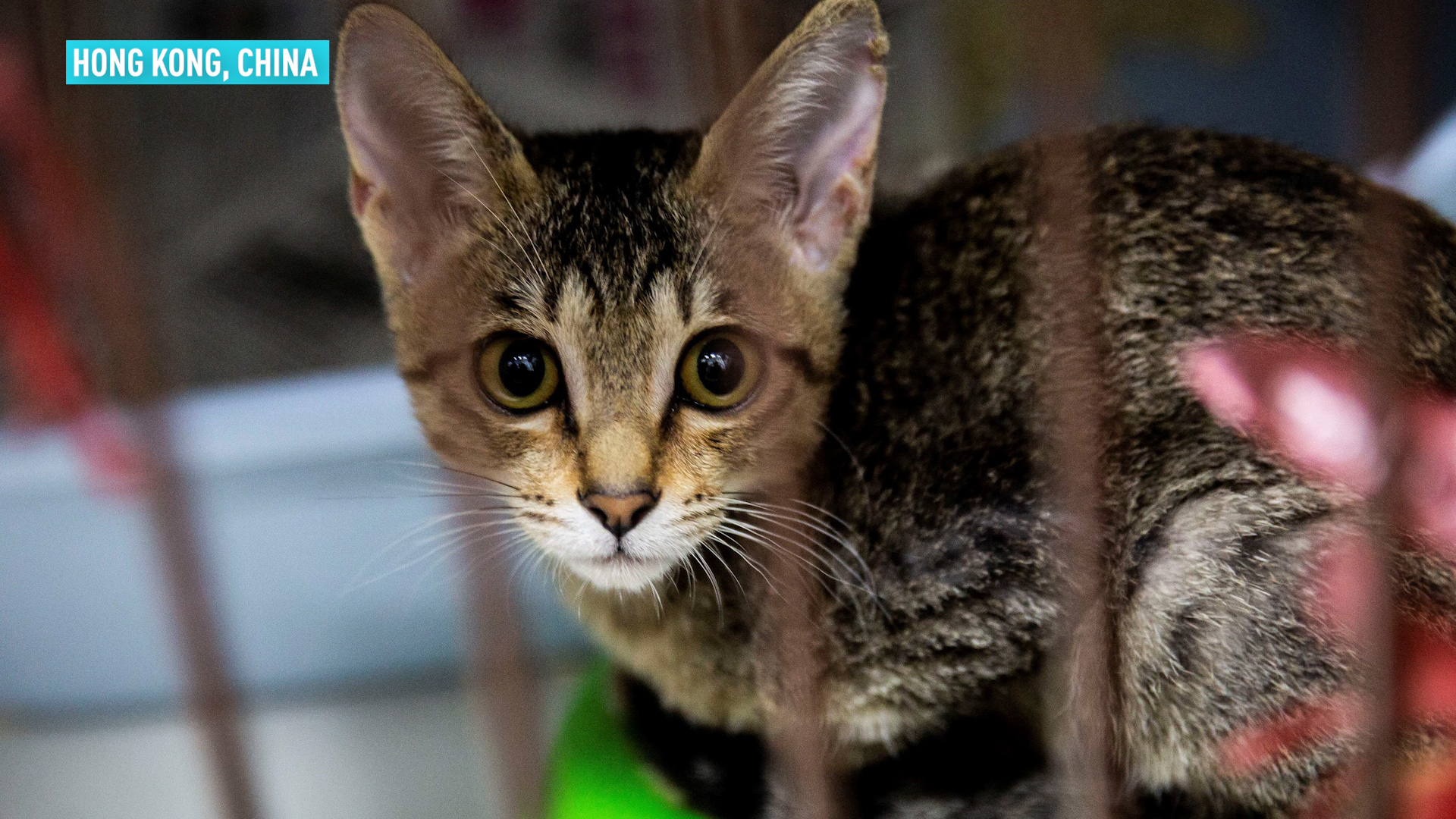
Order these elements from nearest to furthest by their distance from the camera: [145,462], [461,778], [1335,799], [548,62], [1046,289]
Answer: [145,462] < [1335,799] < [1046,289] < [461,778] < [548,62]

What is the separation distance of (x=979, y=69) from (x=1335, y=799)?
123 centimetres

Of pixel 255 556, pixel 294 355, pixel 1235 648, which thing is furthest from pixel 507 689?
pixel 294 355

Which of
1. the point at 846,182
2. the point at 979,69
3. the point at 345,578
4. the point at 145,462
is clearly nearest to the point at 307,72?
the point at 145,462

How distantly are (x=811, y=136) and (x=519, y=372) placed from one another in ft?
0.94

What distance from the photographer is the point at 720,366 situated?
34.6 inches

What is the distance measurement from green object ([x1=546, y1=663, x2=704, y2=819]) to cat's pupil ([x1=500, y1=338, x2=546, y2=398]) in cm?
42

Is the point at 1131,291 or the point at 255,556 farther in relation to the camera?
the point at 255,556

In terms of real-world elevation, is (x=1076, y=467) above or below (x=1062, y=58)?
below

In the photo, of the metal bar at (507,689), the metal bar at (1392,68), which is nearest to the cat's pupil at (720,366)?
the metal bar at (507,689)

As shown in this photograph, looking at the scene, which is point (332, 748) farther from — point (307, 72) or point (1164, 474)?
point (1164, 474)

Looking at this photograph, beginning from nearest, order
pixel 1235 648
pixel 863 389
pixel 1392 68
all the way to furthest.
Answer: pixel 1392 68, pixel 1235 648, pixel 863 389

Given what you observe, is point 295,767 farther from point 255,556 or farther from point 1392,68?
point 1392,68

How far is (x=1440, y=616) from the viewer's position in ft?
2.63

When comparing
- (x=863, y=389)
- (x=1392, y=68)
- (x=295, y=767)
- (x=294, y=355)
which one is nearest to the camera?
(x=1392, y=68)
